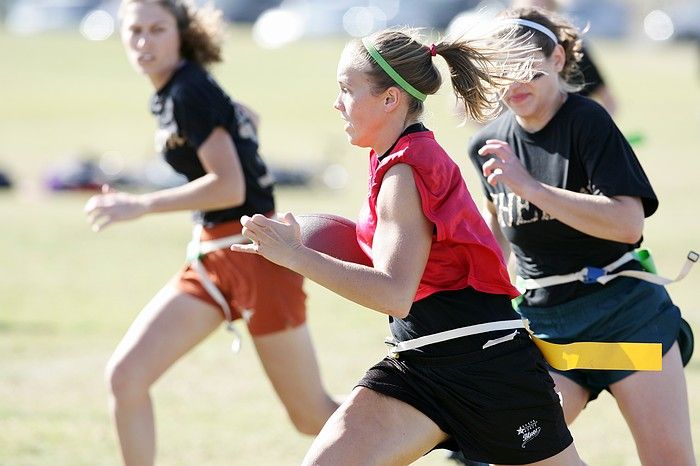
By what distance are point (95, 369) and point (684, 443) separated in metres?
4.52

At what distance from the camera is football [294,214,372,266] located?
12.3 ft

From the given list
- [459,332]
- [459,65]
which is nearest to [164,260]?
[459,65]

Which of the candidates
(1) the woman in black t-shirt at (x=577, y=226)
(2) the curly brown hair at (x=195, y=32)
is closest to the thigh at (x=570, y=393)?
(1) the woman in black t-shirt at (x=577, y=226)

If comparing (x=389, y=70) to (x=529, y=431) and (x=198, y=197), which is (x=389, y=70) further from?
(x=198, y=197)

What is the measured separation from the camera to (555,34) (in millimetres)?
4375

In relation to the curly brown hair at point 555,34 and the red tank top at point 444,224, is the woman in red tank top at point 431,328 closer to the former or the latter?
the red tank top at point 444,224

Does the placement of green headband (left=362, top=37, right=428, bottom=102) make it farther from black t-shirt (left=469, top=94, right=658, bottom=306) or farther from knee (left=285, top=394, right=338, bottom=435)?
knee (left=285, top=394, right=338, bottom=435)

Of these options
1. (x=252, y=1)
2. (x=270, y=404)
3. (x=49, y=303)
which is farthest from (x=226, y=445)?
(x=252, y=1)

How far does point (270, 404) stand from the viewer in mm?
6875

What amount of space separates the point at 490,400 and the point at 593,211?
0.74 meters

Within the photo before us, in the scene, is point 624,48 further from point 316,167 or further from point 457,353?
point 457,353

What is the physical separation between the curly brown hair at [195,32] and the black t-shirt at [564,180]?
1595 mm

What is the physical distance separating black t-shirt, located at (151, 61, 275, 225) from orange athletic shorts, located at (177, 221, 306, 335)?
0.71 ft

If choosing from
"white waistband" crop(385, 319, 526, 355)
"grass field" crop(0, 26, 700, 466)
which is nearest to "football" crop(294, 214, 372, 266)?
"white waistband" crop(385, 319, 526, 355)
